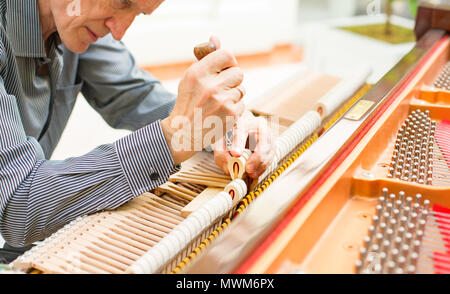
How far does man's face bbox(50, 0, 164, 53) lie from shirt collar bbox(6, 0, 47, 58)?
0.08m

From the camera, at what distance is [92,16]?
1.69 metres

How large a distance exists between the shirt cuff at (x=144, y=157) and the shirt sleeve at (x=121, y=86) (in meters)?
0.86

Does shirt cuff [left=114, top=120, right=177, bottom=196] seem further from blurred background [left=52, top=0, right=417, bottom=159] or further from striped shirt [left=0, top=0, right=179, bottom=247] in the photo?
blurred background [left=52, top=0, right=417, bottom=159]

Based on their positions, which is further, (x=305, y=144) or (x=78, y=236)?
(x=305, y=144)

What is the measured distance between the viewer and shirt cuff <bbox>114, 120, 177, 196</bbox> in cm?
146

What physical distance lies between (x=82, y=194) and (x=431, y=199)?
3.43 feet

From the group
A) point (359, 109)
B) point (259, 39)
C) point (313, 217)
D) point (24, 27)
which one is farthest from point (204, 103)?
point (259, 39)

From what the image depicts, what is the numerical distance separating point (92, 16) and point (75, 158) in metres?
0.52

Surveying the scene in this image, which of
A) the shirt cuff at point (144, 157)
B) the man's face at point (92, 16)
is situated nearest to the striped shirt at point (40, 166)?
the shirt cuff at point (144, 157)

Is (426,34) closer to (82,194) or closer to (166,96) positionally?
(166,96)

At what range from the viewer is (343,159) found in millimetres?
1468

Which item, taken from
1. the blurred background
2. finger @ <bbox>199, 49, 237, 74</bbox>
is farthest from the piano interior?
the blurred background

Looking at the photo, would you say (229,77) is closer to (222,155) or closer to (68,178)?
(222,155)

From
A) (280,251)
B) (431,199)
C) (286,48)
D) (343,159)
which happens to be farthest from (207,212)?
(286,48)
